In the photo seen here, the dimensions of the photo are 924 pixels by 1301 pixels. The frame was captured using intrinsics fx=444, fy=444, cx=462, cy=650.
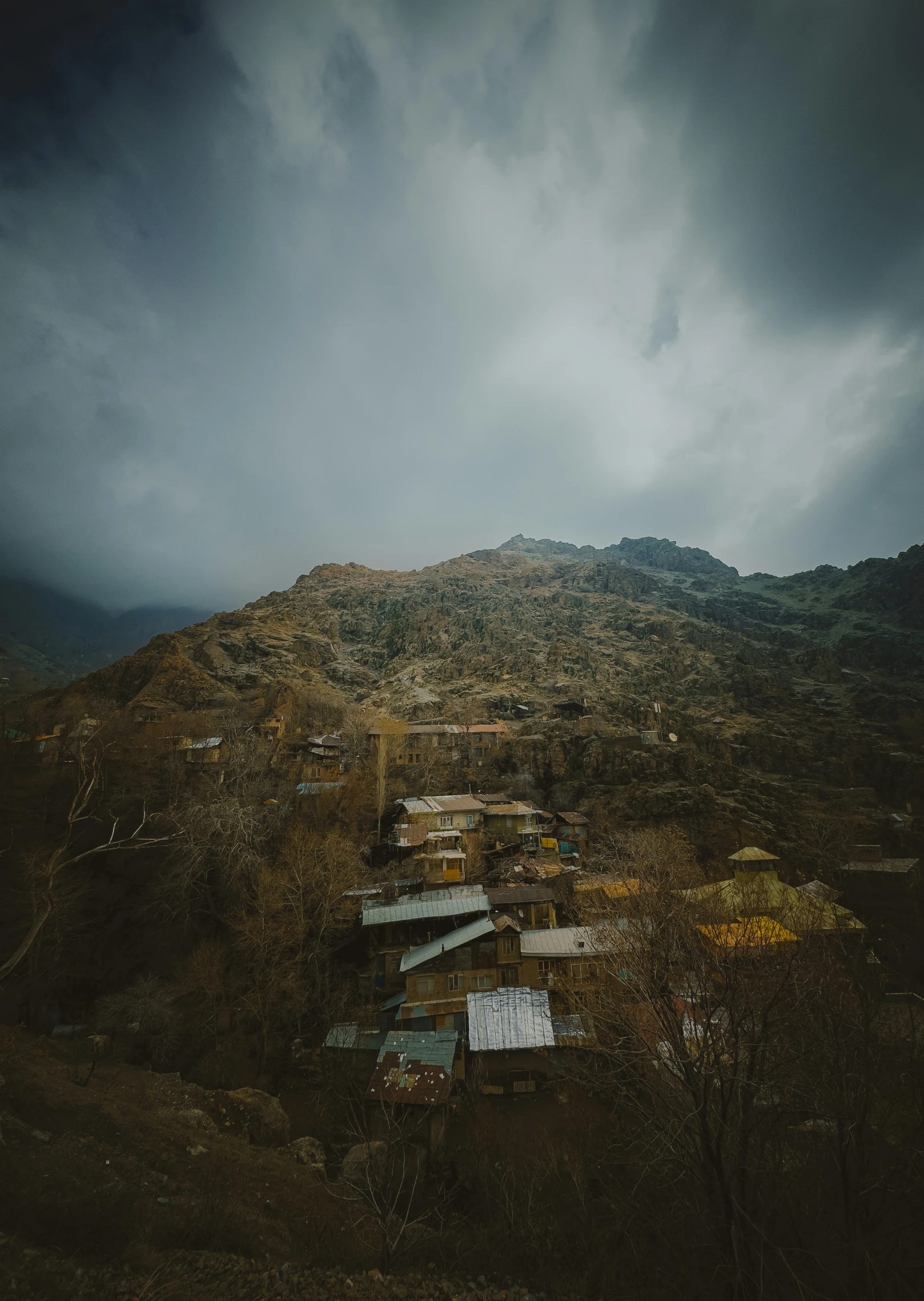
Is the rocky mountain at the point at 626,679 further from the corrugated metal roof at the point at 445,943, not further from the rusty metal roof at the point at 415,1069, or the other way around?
the rusty metal roof at the point at 415,1069

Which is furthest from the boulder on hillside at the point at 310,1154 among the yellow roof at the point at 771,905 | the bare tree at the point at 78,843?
the yellow roof at the point at 771,905

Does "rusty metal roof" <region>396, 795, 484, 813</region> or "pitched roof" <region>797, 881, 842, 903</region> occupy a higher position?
"rusty metal roof" <region>396, 795, 484, 813</region>

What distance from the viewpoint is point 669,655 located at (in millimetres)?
92812

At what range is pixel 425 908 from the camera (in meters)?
23.5

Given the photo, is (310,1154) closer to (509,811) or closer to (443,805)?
(443,805)

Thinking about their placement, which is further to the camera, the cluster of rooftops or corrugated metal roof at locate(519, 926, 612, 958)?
corrugated metal roof at locate(519, 926, 612, 958)

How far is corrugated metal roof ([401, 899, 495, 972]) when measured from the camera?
21.0 meters

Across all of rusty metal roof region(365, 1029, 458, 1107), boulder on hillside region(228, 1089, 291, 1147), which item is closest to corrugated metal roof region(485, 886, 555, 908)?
rusty metal roof region(365, 1029, 458, 1107)

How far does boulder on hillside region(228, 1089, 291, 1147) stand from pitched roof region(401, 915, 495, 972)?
654 centimetres

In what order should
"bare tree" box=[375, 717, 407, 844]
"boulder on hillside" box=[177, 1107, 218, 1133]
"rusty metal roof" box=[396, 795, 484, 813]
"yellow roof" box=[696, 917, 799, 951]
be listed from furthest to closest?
"bare tree" box=[375, 717, 407, 844] → "rusty metal roof" box=[396, 795, 484, 813] → "boulder on hillside" box=[177, 1107, 218, 1133] → "yellow roof" box=[696, 917, 799, 951]

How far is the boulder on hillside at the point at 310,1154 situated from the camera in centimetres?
1346

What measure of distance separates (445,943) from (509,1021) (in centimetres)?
440

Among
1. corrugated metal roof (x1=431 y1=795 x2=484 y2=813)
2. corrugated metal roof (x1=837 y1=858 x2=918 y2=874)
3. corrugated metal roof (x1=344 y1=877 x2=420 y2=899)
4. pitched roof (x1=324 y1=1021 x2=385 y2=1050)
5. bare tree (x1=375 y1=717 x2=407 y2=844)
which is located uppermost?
bare tree (x1=375 y1=717 x2=407 y2=844)

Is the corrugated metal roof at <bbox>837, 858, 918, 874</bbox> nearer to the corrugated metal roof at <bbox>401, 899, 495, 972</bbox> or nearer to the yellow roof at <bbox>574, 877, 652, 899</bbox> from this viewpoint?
the yellow roof at <bbox>574, 877, 652, 899</bbox>
